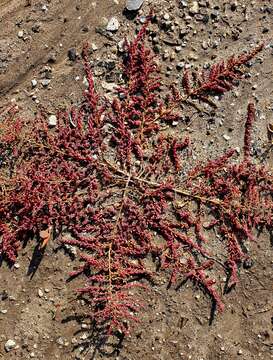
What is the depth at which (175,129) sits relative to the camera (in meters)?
5.40

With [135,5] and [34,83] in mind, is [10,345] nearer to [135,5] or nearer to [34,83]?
[34,83]

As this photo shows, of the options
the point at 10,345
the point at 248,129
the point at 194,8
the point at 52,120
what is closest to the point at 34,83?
the point at 52,120

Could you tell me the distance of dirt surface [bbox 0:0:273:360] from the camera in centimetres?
529

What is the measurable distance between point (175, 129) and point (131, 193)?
0.88 m

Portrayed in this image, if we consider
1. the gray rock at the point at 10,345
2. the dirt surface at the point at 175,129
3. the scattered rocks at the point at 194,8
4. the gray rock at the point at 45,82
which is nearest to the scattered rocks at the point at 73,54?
the dirt surface at the point at 175,129

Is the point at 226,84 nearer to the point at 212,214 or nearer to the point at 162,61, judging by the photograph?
the point at 162,61

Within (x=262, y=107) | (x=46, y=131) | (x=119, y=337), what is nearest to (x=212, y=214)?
(x=262, y=107)

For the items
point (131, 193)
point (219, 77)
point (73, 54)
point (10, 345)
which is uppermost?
point (73, 54)

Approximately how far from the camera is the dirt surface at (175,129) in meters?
5.29

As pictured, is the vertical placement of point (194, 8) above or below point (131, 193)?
above

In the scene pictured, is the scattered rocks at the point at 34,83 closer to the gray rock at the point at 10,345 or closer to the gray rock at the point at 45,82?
the gray rock at the point at 45,82

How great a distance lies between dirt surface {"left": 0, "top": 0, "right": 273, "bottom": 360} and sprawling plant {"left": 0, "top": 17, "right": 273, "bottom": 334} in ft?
0.48

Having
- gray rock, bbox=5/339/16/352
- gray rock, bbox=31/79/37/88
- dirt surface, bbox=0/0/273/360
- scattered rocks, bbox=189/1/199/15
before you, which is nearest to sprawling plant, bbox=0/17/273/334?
dirt surface, bbox=0/0/273/360

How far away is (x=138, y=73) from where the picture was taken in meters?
5.35
